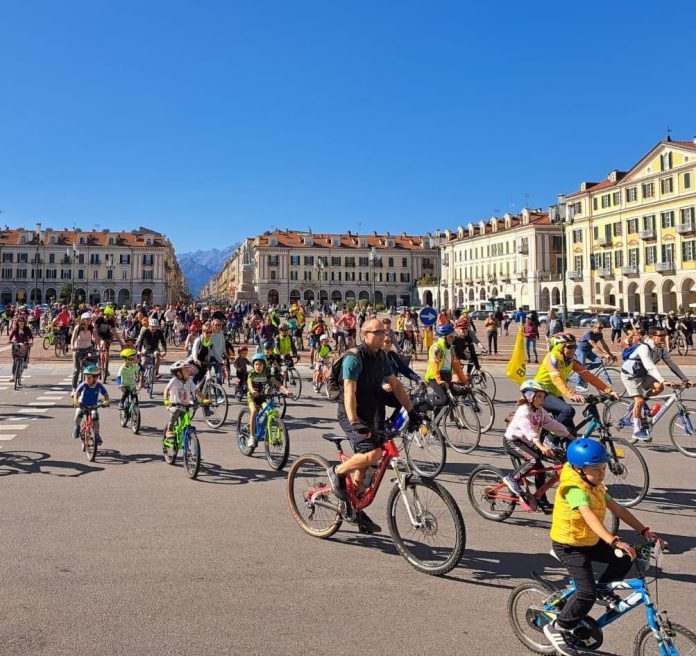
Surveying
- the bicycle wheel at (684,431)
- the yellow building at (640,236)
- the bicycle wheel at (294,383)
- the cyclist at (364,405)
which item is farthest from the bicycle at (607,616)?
the yellow building at (640,236)

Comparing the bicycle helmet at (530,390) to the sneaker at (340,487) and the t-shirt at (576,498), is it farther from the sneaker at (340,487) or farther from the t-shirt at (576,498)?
the t-shirt at (576,498)

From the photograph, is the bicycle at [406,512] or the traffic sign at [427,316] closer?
the bicycle at [406,512]

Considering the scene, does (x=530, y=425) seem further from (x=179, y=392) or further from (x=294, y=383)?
(x=294, y=383)

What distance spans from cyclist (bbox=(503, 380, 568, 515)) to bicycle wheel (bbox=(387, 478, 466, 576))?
1.34m

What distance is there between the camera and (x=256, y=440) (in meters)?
8.45

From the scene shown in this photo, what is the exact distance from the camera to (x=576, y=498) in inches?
135

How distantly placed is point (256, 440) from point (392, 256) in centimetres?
11856

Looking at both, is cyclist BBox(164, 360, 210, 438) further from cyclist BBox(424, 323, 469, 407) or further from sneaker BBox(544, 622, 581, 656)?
sneaker BBox(544, 622, 581, 656)

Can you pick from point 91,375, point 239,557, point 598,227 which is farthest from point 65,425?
point 598,227

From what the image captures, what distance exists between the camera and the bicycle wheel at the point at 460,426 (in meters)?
9.19

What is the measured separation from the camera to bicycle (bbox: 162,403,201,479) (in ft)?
24.5

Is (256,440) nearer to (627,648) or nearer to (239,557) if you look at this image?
(239,557)

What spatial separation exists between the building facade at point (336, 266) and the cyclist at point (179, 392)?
354ft

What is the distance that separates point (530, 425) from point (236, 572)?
294 cm
